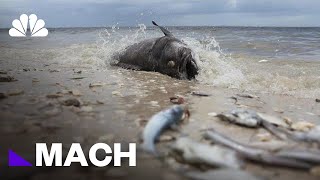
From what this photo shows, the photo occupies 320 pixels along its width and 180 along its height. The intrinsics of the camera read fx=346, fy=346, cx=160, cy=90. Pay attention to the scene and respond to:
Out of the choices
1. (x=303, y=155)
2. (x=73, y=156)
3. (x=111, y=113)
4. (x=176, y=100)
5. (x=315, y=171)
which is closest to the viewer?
(x=315, y=171)

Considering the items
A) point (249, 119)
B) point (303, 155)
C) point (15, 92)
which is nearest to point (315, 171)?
point (303, 155)

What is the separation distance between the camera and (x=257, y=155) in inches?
102

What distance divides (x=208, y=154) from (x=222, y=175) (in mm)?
290

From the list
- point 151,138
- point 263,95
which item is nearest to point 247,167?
point 151,138

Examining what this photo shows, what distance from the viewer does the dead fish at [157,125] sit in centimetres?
281

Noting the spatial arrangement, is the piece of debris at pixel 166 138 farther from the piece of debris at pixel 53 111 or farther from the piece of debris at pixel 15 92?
the piece of debris at pixel 15 92

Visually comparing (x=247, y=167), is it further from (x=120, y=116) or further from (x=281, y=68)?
(x=281, y=68)

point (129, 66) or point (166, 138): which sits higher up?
point (129, 66)

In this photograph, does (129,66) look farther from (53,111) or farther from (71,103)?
(53,111)

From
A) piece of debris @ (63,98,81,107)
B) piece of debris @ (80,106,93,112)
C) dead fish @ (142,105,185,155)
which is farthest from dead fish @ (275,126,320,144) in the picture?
piece of debris @ (63,98,81,107)

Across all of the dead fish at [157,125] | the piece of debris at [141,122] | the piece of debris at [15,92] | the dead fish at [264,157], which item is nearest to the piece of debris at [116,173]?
the dead fish at [157,125]

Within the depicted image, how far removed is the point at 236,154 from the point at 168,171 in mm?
551

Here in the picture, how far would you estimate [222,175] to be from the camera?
2340mm

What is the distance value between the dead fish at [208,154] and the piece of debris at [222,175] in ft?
0.26
